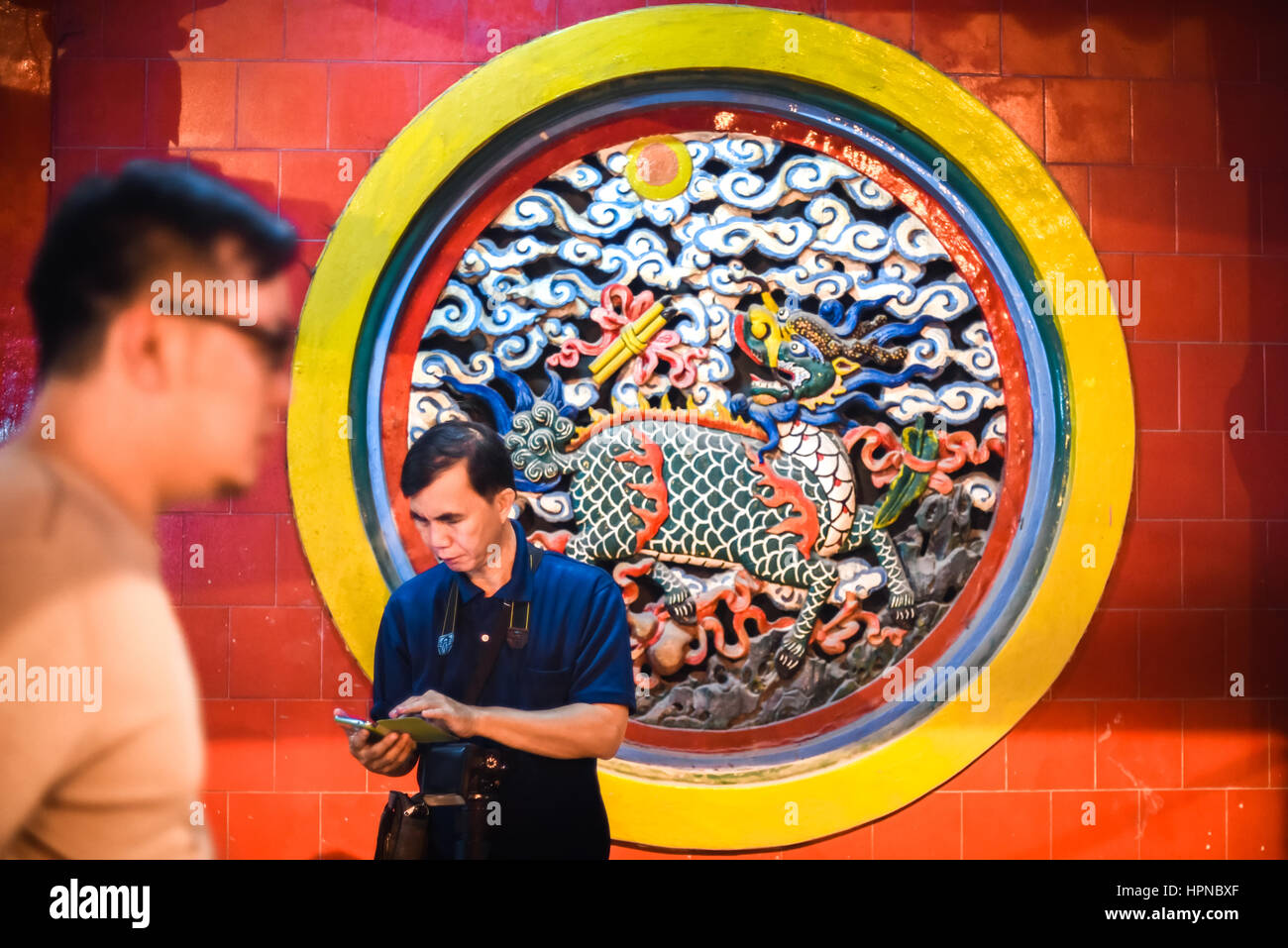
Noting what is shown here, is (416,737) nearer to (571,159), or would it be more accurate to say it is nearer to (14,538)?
(14,538)

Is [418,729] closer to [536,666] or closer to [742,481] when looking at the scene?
[536,666]

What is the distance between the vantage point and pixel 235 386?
2879 millimetres

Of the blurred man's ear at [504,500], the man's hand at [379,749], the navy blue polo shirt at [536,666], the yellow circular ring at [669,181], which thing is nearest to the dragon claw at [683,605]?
the navy blue polo shirt at [536,666]

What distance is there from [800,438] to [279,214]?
1.61 meters

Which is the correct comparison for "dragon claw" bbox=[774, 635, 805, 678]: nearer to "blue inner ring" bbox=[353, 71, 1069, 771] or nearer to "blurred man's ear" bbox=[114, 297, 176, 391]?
"blue inner ring" bbox=[353, 71, 1069, 771]

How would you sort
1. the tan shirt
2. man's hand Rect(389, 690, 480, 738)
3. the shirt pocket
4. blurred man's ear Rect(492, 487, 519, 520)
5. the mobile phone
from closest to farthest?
the tan shirt
the mobile phone
man's hand Rect(389, 690, 480, 738)
the shirt pocket
blurred man's ear Rect(492, 487, 519, 520)

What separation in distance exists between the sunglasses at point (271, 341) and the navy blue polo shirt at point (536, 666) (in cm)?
76

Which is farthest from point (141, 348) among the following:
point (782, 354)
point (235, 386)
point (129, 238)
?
point (782, 354)

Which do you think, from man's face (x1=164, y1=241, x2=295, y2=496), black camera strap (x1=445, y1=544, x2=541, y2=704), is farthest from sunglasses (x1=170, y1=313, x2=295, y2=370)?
black camera strap (x1=445, y1=544, x2=541, y2=704)

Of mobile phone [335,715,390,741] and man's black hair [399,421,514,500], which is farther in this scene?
man's black hair [399,421,514,500]

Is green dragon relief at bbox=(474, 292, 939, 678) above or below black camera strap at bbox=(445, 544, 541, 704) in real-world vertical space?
above

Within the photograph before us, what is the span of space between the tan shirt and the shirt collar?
802mm

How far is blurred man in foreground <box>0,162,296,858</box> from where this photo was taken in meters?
2.59

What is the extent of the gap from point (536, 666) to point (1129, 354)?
1917 mm
